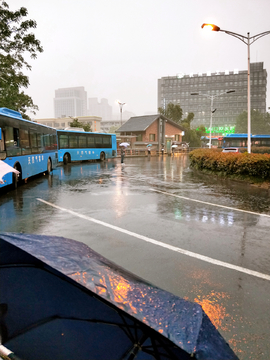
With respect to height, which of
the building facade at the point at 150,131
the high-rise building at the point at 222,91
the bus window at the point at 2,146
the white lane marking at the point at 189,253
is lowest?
the white lane marking at the point at 189,253

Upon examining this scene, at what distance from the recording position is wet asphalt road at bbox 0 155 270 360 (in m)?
3.34

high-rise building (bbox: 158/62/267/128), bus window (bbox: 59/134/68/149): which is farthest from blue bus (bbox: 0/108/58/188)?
high-rise building (bbox: 158/62/267/128)

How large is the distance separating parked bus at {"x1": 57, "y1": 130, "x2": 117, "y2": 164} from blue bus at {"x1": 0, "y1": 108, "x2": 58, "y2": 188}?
8016 millimetres

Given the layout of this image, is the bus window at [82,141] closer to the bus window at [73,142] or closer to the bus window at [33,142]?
the bus window at [73,142]

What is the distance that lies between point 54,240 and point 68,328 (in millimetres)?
767

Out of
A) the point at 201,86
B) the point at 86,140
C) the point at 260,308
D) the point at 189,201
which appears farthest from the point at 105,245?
the point at 201,86

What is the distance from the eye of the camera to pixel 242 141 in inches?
1981

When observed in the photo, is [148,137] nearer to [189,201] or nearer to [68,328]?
[189,201]

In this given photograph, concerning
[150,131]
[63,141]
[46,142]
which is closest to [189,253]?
[46,142]

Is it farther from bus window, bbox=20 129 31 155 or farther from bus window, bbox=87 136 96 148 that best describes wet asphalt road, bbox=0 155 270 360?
bus window, bbox=87 136 96 148

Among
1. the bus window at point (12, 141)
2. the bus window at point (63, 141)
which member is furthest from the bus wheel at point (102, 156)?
the bus window at point (12, 141)

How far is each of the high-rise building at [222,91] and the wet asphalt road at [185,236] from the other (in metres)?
161

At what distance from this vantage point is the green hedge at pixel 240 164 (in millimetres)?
14383

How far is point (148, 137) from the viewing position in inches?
2366
